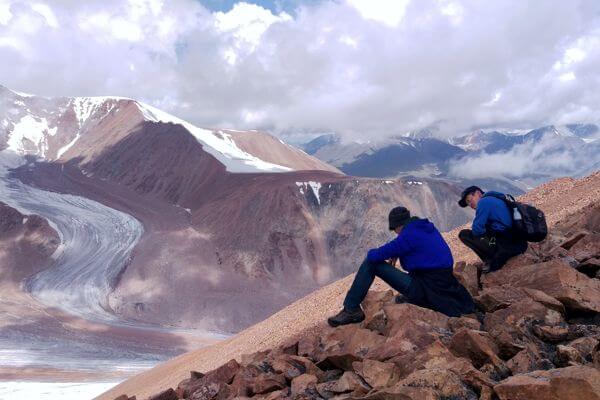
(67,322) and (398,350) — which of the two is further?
(67,322)

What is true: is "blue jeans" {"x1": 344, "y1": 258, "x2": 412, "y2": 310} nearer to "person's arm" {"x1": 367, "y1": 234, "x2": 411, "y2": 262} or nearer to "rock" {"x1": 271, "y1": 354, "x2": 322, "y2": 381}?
"person's arm" {"x1": 367, "y1": 234, "x2": 411, "y2": 262}

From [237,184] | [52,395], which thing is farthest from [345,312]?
[237,184]

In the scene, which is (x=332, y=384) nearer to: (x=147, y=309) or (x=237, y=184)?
(x=147, y=309)

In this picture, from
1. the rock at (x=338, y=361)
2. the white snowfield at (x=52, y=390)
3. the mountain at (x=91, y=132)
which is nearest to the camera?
the rock at (x=338, y=361)

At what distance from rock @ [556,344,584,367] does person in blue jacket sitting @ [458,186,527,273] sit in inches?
78.7

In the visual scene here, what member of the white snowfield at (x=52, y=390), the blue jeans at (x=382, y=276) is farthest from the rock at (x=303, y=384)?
the white snowfield at (x=52, y=390)

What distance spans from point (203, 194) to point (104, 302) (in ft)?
88.8

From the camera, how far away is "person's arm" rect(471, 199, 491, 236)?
5.81m

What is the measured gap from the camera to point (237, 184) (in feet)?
235

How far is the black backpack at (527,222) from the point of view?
18.5 ft

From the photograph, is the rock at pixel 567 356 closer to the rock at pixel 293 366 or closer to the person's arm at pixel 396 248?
the person's arm at pixel 396 248

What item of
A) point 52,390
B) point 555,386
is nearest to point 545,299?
point 555,386

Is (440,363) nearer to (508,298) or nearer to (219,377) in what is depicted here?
(508,298)

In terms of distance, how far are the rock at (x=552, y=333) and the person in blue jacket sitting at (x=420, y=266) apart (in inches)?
32.5
